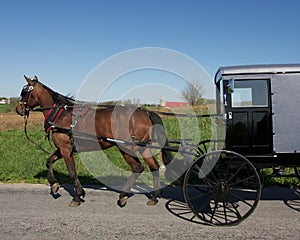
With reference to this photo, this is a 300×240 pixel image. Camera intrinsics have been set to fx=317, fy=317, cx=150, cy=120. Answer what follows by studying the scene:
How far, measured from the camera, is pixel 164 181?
272 inches

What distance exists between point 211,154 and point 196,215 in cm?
85

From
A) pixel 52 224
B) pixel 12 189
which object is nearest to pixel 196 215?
pixel 52 224

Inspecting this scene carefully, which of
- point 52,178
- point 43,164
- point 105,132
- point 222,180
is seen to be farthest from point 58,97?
point 43,164

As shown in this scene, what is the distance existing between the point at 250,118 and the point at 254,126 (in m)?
0.13

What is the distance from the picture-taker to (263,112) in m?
4.52

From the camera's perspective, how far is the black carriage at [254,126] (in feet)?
14.5

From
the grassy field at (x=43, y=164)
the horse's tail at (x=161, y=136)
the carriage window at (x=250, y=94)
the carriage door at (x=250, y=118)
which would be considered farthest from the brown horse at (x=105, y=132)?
the carriage window at (x=250, y=94)

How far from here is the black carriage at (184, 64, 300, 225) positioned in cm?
442

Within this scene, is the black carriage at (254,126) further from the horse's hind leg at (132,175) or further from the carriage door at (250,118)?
the horse's hind leg at (132,175)

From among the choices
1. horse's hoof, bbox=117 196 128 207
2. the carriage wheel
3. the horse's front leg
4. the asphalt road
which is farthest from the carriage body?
the horse's front leg

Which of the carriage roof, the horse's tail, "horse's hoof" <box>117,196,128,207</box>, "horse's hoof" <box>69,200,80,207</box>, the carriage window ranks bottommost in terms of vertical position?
"horse's hoof" <box>69,200,80,207</box>

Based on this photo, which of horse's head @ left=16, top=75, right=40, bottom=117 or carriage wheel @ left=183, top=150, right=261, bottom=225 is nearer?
carriage wheel @ left=183, top=150, right=261, bottom=225

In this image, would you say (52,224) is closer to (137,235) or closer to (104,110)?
(137,235)

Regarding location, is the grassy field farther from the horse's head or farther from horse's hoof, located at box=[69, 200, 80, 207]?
the horse's head
